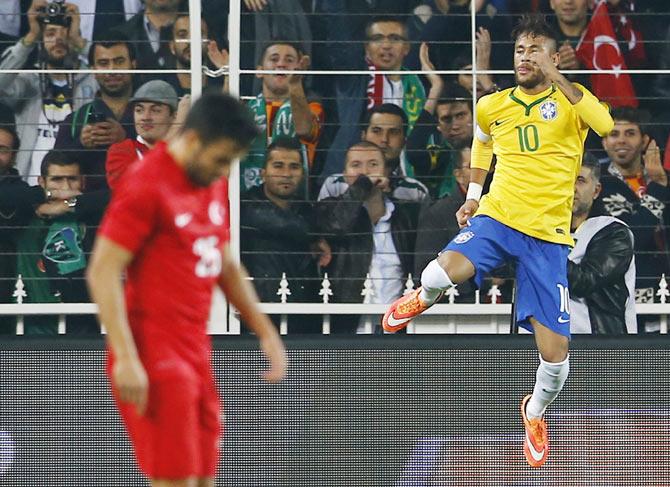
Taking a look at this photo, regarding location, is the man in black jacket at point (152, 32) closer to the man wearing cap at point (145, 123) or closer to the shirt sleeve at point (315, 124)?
the man wearing cap at point (145, 123)

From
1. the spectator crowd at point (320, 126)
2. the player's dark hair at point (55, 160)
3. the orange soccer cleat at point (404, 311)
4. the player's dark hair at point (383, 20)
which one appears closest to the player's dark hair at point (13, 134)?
the spectator crowd at point (320, 126)

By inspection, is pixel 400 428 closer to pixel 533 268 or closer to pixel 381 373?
pixel 381 373

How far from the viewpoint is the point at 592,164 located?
9242 millimetres

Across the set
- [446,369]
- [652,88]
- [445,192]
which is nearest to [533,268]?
[446,369]

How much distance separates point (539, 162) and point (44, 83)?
11.2 ft

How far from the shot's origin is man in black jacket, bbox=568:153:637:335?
348 inches

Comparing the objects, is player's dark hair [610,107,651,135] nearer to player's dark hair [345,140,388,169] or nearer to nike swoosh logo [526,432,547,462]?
A: player's dark hair [345,140,388,169]

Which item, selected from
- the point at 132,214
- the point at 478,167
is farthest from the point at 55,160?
Answer: the point at 132,214

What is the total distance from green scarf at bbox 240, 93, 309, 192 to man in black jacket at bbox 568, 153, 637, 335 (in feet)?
5.90

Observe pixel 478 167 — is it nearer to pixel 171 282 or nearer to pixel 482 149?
pixel 482 149

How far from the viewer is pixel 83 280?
351 inches

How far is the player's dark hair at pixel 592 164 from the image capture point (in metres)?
9.20

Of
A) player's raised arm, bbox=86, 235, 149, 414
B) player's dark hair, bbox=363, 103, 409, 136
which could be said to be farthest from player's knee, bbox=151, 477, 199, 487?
player's dark hair, bbox=363, 103, 409, 136

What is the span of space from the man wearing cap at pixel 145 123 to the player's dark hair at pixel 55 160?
24 centimetres
